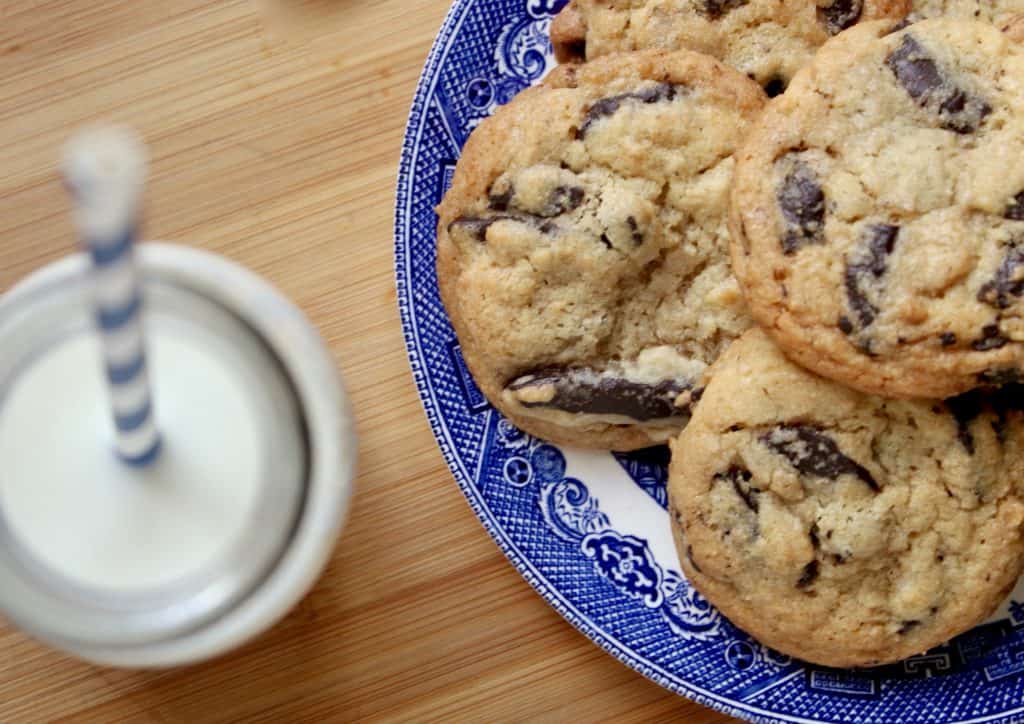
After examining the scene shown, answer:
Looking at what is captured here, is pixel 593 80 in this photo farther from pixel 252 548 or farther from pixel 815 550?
pixel 252 548

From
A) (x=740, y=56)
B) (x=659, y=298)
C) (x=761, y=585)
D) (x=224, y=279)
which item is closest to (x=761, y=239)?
(x=659, y=298)

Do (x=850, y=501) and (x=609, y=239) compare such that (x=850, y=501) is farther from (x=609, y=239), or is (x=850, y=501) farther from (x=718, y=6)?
(x=718, y=6)

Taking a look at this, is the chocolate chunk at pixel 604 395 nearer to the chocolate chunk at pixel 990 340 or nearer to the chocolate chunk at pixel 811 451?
the chocolate chunk at pixel 811 451

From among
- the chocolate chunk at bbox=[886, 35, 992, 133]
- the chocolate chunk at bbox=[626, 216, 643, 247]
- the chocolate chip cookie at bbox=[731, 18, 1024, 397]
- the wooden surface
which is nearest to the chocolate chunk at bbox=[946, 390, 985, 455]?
the chocolate chip cookie at bbox=[731, 18, 1024, 397]

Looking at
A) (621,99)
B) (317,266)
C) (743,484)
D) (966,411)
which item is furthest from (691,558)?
(317,266)

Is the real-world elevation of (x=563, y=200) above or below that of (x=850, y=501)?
above

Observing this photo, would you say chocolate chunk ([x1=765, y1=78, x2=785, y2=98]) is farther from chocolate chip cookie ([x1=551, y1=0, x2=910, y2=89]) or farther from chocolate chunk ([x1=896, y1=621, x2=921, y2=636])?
chocolate chunk ([x1=896, y1=621, x2=921, y2=636])

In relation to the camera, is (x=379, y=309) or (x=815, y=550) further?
(x=379, y=309)

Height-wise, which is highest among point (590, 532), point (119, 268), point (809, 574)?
point (119, 268)
